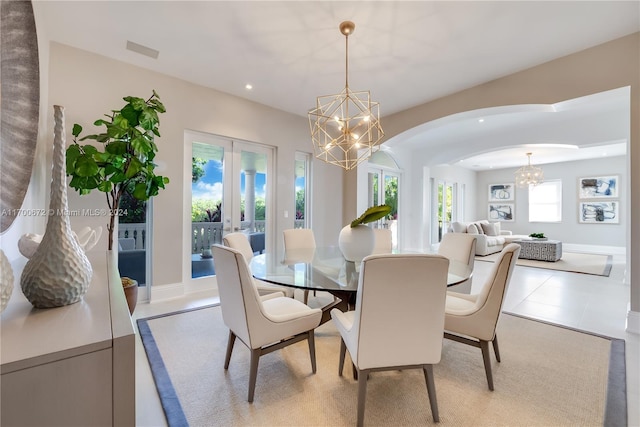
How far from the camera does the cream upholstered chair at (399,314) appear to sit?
1315mm

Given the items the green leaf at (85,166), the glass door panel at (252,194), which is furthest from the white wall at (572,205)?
the green leaf at (85,166)

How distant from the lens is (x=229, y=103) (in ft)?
13.3

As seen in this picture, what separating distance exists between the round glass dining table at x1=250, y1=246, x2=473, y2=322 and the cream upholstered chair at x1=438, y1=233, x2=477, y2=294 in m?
0.11

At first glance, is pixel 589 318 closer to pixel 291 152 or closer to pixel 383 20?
pixel 383 20

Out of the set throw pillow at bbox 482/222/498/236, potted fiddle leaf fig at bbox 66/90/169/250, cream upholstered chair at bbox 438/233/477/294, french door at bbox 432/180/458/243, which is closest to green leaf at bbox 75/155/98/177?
potted fiddle leaf fig at bbox 66/90/169/250

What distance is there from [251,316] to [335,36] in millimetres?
2568

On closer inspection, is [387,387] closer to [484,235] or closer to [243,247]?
[243,247]

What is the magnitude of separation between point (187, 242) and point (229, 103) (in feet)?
6.71

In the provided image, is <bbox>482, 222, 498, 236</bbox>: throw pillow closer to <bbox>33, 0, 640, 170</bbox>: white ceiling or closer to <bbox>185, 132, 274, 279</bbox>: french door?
<bbox>33, 0, 640, 170</bbox>: white ceiling

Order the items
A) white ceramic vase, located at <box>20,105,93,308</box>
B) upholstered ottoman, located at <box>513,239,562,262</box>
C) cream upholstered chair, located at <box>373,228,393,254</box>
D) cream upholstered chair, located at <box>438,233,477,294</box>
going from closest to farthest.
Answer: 1. white ceramic vase, located at <box>20,105,93,308</box>
2. cream upholstered chair, located at <box>438,233,477,294</box>
3. cream upholstered chair, located at <box>373,228,393,254</box>
4. upholstered ottoman, located at <box>513,239,562,262</box>

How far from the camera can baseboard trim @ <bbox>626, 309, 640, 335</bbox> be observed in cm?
262

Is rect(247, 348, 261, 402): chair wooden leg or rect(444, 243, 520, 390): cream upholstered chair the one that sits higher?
rect(444, 243, 520, 390): cream upholstered chair

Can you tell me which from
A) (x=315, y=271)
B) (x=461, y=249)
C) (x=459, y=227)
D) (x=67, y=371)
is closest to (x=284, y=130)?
(x=315, y=271)

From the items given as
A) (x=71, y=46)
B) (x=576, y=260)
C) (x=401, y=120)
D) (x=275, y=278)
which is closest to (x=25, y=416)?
(x=275, y=278)
